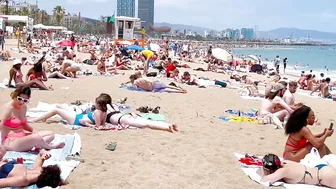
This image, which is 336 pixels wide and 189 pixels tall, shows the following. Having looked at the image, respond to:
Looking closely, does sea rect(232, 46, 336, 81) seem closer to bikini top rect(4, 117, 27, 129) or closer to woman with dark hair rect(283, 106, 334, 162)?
woman with dark hair rect(283, 106, 334, 162)

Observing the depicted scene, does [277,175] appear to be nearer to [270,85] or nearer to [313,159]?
[313,159]

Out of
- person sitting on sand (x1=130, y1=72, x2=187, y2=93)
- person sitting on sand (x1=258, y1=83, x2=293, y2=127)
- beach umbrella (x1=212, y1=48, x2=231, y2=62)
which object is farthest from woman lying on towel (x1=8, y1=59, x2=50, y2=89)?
beach umbrella (x1=212, y1=48, x2=231, y2=62)

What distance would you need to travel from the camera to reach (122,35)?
35156mm

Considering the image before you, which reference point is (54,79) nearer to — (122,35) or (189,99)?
(189,99)

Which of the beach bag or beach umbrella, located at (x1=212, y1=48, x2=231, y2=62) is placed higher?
beach umbrella, located at (x1=212, y1=48, x2=231, y2=62)

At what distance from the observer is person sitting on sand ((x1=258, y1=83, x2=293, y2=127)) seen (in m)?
7.62

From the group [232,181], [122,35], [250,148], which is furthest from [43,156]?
[122,35]

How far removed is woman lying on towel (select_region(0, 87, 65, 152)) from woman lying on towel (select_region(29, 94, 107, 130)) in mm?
1485

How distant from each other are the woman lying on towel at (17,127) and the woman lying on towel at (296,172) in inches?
99.2

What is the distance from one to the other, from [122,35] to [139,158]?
30732 millimetres

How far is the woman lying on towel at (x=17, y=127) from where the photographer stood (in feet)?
15.6

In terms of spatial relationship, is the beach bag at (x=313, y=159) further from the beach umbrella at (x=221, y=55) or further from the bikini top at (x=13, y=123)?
the beach umbrella at (x=221, y=55)

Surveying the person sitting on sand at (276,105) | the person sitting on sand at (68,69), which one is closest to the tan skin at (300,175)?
the person sitting on sand at (276,105)

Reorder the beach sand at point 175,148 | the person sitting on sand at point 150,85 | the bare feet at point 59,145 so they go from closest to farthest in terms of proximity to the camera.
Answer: the beach sand at point 175,148, the bare feet at point 59,145, the person sitting on sand at point 150,85
